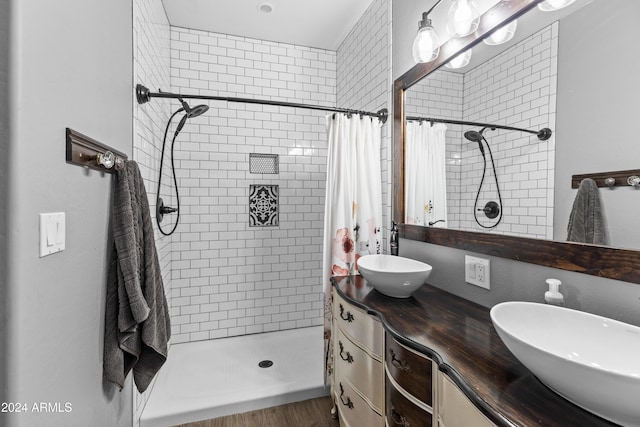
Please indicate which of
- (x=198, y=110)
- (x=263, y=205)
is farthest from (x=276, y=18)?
(x=263, y=205)

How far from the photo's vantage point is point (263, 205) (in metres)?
2.82

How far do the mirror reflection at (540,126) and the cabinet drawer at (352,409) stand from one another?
96 cm

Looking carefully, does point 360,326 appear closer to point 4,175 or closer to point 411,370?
point 411,370

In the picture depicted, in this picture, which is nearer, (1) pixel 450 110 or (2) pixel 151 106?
(1) pixel 450 110

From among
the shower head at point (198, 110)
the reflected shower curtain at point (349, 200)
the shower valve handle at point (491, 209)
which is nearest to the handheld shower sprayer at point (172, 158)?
the shower head at point (198, 110)

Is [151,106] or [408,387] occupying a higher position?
[151,106]

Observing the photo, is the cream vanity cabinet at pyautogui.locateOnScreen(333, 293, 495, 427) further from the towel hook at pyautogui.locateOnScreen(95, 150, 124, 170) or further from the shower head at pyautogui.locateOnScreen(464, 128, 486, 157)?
the towel hook at pyautogui.locateOnScreen(95, 150, 124, 170)

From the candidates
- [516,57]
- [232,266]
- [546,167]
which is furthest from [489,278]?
[232,266]

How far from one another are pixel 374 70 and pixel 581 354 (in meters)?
2.07

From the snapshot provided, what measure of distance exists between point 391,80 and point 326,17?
946 millimetres

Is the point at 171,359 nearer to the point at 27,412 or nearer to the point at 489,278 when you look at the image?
the point at 27,412

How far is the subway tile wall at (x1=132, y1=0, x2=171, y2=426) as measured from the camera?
1642 millimetres

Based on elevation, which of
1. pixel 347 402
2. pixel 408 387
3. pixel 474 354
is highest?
pixel 474 354

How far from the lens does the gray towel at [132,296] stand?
45.9 inches
